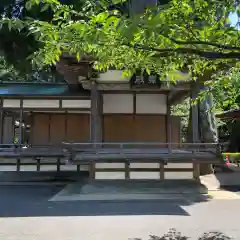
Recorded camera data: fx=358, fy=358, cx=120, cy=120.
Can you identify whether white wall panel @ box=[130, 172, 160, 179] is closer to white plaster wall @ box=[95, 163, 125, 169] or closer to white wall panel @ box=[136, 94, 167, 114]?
white plaster wall @ box=[95, 163, 125, 169]

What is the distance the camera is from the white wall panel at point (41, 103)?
52.4 ft

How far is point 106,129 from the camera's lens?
1434 cm

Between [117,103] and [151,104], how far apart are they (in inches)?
54.6

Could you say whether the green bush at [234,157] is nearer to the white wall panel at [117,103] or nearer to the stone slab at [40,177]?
the stone slab at [40,177]

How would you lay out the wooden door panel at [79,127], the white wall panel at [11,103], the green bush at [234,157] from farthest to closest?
1. the green bush at [234,157]
2. the wooden door panel at [79,127]
3. the white wall panel at [11,103]

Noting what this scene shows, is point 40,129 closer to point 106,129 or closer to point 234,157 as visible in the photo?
point 106,129

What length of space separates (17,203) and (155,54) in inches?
302

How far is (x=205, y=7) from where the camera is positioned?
329 centimetres

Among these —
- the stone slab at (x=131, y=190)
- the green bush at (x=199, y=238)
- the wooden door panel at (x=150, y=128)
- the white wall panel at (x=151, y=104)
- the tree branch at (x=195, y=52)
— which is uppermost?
the white wall panel at (x=151, y=104)

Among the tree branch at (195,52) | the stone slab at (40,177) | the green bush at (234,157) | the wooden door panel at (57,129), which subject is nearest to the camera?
the tree branch at (195,52)

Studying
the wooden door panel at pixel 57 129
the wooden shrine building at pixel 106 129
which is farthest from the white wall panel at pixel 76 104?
the wooden door panel at pixel 57 129

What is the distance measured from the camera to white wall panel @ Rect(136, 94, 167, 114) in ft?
46.0

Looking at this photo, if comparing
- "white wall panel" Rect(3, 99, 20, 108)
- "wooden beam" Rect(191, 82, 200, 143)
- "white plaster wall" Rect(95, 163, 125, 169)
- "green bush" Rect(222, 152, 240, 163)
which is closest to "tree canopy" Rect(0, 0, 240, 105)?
"wooden beam" Rect(191, 82, 200, 143)

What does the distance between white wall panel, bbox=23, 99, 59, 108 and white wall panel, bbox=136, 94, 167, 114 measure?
13.4 feet
